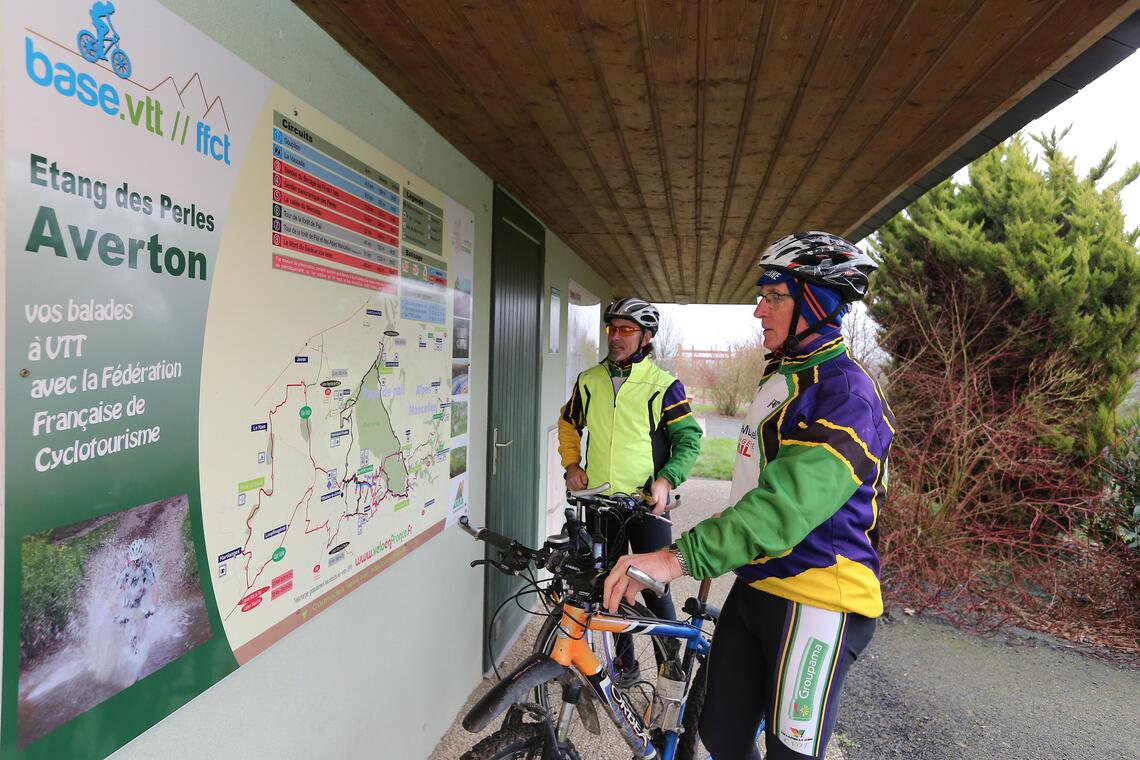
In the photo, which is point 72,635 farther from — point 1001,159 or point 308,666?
point 1001,159

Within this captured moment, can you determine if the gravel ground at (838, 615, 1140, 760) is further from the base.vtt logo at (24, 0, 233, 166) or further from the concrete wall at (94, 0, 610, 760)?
the base.vtt logo at (24, 0, 233, 166)

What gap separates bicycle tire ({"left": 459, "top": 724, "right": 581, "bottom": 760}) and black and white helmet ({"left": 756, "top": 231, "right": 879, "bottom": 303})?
1459mm

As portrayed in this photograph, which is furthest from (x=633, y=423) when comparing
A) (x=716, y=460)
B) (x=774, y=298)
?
(x=716, y=460)

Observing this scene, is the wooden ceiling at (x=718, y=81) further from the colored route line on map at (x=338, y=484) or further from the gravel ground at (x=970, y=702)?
the gravel ground at (x=970, y=702)

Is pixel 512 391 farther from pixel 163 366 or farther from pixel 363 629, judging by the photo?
pixel 163 366

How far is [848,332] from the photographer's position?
6.13 meters

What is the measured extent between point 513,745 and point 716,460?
10062 millimetres

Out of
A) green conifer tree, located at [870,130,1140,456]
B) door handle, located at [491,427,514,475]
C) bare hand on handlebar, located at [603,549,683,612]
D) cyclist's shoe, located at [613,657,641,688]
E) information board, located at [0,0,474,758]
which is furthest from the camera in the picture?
green conifer tree, located at [870,130,1140,456]

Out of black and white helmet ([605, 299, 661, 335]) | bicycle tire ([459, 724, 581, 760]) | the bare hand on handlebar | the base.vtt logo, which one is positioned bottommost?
bicycle tire ([459, 724, 581, 760])

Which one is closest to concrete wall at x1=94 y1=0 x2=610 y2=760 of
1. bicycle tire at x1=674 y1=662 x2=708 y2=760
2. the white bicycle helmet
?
the white bicycle helmet

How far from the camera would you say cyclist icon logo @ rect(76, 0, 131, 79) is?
0.95m

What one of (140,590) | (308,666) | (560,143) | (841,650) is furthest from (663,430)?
(140,590)

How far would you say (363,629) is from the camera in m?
1.97

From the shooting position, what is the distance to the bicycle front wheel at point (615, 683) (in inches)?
72.7
